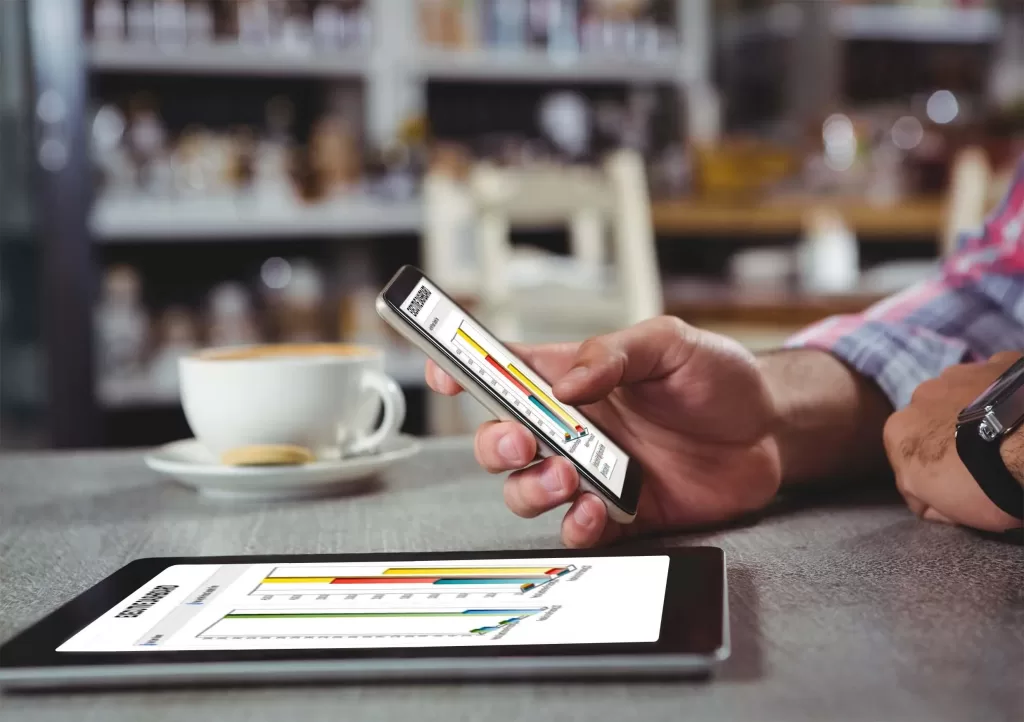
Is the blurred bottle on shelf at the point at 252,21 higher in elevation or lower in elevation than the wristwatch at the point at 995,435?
higher

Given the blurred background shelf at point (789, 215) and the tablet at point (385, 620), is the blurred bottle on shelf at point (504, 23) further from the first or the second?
the tablet at point (385, 620)

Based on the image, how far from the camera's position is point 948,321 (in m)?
0.81

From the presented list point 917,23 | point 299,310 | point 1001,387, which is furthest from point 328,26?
point 1001,387

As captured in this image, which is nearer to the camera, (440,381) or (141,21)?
(440,381)

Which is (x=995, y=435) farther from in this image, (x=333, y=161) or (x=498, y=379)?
(x=333, y=161)

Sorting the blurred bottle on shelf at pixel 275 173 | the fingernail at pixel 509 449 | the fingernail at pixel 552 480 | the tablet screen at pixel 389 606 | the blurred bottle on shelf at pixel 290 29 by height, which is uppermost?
the blurred bottle on shelf at pixel 290 29

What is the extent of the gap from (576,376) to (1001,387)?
0.60 ft

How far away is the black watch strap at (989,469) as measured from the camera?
0.51m

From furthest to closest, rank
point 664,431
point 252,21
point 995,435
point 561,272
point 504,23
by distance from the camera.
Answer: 1. point 504,23
2. point 252,21
3. point 561,272
4. point 664,431
5. point 995,435

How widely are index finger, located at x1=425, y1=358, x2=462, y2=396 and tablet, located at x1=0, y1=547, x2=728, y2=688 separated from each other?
0.09 m

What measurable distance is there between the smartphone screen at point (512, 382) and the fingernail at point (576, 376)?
0.10 ft

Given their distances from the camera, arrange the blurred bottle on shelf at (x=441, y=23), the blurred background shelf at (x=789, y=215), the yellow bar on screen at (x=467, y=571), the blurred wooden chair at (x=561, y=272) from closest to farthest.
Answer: the yellow bar on screen at (x=467, y=571), the blurred wooden chair at (x=561, y=272), the blurred background shelf at (x=789, y=215), the blurred bottle on shelf at (x=441, y=23)

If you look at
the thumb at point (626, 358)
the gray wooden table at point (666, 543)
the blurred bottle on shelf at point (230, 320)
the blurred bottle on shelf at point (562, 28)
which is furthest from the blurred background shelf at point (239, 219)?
the thumb at point (626, 358)

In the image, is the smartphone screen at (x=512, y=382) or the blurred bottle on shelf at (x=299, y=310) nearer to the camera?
the smartphone screen at (x=512, y=382)
